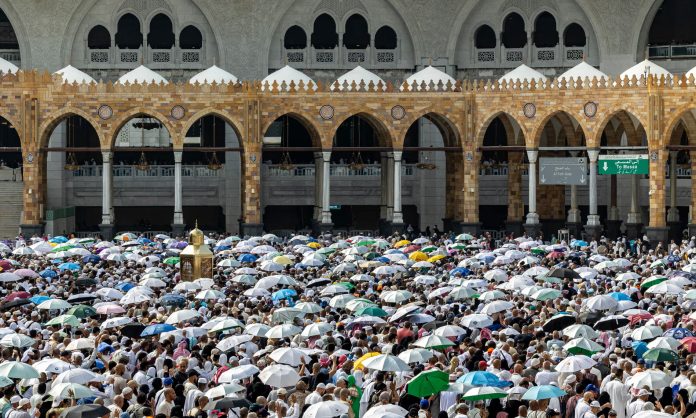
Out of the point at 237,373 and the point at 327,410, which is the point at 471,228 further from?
the point at 327,410

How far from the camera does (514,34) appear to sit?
2505 inches

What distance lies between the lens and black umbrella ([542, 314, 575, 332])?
2552 centimetres

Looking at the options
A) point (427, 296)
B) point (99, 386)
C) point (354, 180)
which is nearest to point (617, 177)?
point (354, 180)

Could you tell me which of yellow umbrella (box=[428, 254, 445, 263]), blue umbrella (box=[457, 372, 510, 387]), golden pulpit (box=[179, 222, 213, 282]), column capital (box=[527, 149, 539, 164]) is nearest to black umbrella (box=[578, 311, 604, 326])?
blue umbrella (box=[457, 372, 510, 387])

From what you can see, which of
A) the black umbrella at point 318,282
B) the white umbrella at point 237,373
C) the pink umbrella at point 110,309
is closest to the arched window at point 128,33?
the black umbrella at point 318,282

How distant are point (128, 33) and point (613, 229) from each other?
2625 centimetres

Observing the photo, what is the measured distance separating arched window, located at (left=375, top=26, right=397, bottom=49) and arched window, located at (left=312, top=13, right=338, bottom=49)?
218 centimetres

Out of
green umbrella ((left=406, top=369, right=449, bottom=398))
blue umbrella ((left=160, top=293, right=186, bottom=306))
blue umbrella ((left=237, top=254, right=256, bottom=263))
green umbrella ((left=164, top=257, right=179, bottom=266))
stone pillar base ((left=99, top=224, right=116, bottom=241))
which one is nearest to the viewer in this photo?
green umbrella ((left=406, top=369, right=449, bottom=398))

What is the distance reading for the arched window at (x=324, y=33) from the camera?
6342cm

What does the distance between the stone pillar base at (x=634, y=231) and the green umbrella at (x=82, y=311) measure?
3474cm

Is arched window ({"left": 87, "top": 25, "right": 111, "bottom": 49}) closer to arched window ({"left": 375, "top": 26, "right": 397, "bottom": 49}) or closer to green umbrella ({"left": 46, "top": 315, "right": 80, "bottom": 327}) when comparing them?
arched window ({"left": 375, "top": 26, "right": 397, "bottom": 49})

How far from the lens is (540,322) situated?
26344 mm

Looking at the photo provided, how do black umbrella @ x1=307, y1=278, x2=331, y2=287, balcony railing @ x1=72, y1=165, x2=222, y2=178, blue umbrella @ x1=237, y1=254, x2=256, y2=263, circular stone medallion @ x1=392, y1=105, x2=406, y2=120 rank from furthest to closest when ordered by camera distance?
balcony railing @ x1=72, y1=165, x2=222, y2=178 → circular stone medallion @ x1=392, y1=105, x2=406, y2=120 → blue umbrella @ x1=237, y1=254, x2=256, y2=263 → black umbrella @ x1=307, y1=278, x2=331, y2=287

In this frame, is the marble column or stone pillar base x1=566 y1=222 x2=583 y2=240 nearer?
the marble column
